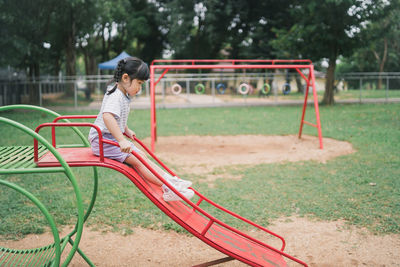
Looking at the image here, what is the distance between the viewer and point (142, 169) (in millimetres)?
3125

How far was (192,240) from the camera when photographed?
155 inches

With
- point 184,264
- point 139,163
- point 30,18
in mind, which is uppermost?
point 30,18

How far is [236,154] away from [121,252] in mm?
4524

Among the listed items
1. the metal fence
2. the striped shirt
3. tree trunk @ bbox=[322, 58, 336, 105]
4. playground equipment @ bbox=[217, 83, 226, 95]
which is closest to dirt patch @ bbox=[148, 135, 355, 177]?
the striped shirt

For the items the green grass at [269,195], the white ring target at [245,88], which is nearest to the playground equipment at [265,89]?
the white ring target at [245,88]

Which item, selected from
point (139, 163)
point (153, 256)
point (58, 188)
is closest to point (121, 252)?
point (153, 256)

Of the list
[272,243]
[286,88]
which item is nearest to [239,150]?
[272,243]

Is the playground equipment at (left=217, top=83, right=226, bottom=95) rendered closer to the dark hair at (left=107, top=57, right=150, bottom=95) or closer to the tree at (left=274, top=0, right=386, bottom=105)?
→ the tree at (left=274, top=0, right=386, bottom=105)

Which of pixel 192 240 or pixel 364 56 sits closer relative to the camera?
pixel 192 240

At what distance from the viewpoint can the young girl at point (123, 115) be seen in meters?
2.97

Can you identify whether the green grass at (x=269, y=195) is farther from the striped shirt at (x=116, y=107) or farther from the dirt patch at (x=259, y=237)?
the striped shirt at (x=116, y=107)

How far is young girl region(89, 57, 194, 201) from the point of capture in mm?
2975

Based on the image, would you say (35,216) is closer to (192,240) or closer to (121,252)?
(121,252)

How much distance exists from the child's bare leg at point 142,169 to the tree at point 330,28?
1395 centimetres
